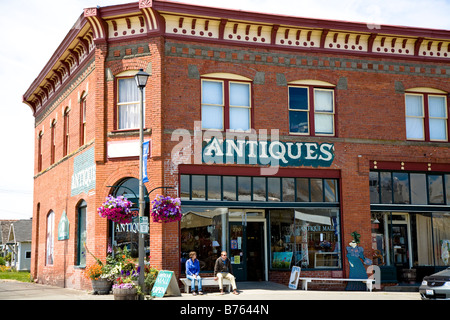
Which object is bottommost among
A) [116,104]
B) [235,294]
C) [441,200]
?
[235,294]

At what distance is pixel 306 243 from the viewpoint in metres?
22.4

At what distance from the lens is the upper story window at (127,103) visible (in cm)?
2153

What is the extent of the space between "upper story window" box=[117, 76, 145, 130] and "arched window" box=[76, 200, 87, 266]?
4070 millimetres

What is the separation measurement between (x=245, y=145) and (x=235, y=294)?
589 centimetres

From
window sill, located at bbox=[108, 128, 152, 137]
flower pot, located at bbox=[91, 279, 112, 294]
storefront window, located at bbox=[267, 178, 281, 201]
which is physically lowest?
flower pot, located at bbox=[91, 279, 112, 294]

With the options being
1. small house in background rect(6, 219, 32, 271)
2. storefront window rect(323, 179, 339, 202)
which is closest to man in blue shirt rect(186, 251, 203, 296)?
storefront window rect(323, 179, 339, 202)

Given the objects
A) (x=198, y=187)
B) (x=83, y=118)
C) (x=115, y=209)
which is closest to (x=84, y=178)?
(x=83, y=118)

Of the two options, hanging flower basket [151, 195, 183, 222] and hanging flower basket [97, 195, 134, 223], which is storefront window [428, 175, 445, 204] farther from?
hanging flower basket [97, 195, 134, 223]

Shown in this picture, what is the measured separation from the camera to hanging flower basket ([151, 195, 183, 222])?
18578 millimetres

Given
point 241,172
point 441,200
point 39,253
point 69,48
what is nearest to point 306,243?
point 241,172

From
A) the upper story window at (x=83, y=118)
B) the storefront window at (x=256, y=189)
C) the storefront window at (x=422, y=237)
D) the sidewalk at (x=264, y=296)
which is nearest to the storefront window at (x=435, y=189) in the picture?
the storefront window at (x=422, y=237)

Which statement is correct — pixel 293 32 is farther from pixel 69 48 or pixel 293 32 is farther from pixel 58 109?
pixel 58 109

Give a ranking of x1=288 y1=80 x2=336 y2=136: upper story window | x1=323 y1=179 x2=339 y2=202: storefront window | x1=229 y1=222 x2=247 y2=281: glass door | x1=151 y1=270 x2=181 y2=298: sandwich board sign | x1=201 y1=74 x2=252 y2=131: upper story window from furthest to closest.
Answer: x1=323 y1=179 x2=339 y2=202: storefront window < x1=288 y1=80 x2=336 y2=136: upper story window < x1=229 y1=222 x2=247 y2=281: glass door < x1=201 y1=74 x2=252 y2=131: upper story window < x1=151 y1=270 x2=181 y2=298: sandwich board sign

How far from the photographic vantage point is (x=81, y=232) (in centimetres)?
2345
